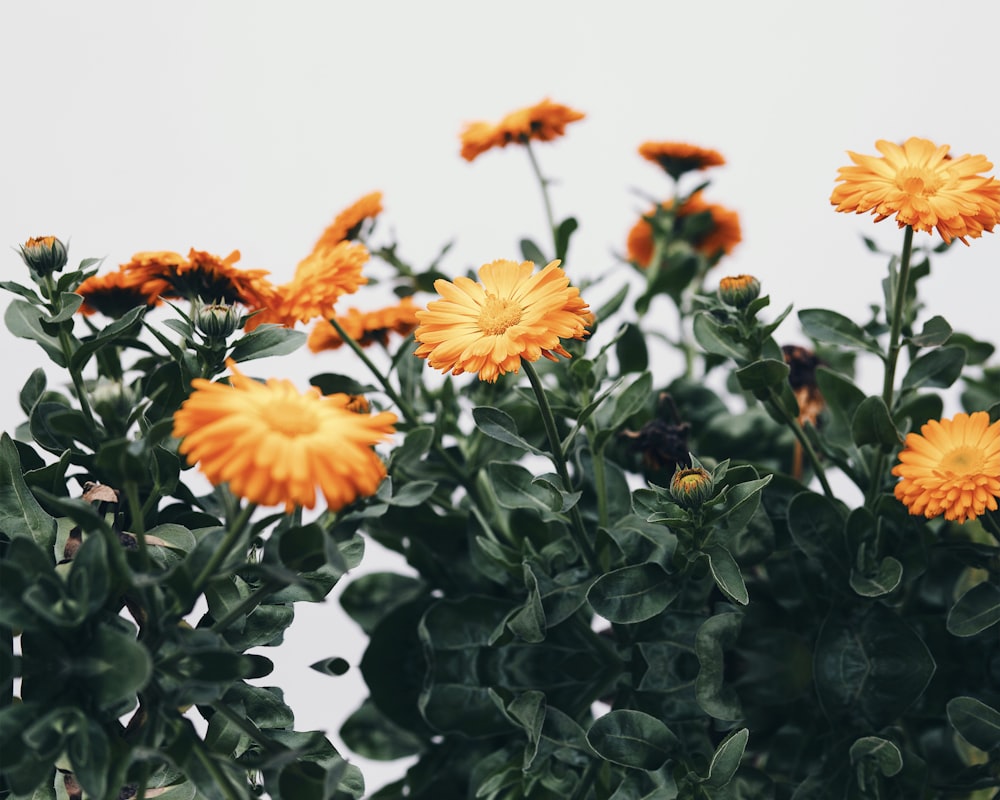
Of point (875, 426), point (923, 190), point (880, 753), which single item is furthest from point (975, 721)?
point (923, 190)

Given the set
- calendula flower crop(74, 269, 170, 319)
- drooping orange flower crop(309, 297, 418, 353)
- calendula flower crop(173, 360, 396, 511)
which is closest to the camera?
calendula flower crop(173, 360, 396, 511)

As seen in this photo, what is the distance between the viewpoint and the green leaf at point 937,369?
1.91ft

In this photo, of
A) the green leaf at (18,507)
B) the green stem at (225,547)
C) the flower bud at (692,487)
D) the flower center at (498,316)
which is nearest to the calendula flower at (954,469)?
Answer: the flower bud at (692,487)

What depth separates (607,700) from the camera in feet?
2.06

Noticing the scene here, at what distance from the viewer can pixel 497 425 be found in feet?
1.61

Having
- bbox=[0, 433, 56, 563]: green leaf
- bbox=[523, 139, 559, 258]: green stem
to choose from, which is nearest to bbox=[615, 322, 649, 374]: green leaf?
bbox=[523, 139, 559, 258]: green stem

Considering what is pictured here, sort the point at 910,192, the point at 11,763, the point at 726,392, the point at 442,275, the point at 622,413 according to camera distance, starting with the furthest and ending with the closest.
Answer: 1. the point at 726,392
2. the point at 442,275
3. the point at 622,413
4. the point at 910,192
5. the point at 11,763

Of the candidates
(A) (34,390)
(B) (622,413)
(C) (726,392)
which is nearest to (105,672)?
(A) (34,390)

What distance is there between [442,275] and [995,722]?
0.44 m

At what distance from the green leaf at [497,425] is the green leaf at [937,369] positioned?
0.83ft

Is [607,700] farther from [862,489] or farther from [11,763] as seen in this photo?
[11,763]

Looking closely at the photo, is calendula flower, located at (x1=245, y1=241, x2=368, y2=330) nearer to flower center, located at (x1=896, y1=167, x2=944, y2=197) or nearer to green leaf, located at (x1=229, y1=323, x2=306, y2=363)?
green leaf, located at (x1=229, y1=323, x2=306, y2=363)

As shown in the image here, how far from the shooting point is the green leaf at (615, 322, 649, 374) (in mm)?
695

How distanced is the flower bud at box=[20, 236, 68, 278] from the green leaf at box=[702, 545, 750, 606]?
35cm
